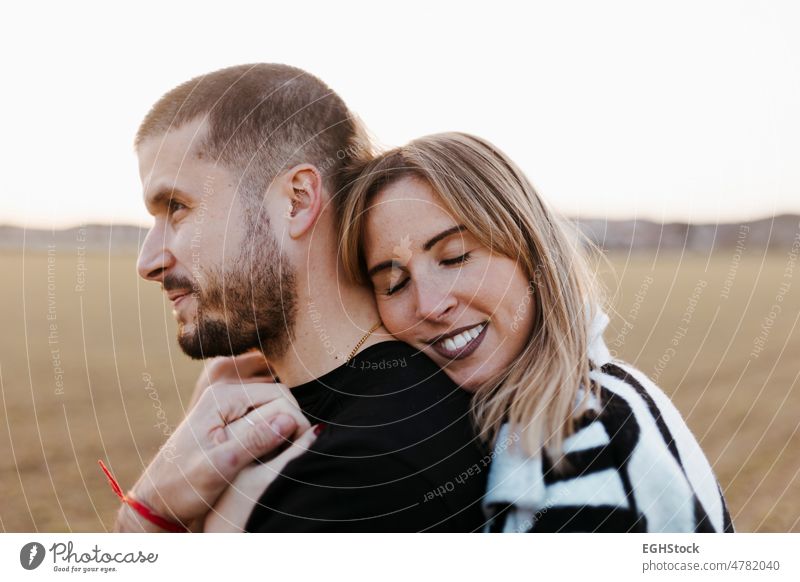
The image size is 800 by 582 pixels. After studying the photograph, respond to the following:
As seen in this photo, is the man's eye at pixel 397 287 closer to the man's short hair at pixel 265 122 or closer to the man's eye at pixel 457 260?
the man's eye at pixel 457 260

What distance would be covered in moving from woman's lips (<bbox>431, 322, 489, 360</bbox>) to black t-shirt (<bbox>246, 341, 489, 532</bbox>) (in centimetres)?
4

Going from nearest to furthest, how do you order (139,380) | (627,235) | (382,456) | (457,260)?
1. (382,456)
2. (457,260)
3. (627,235)
4. (139,380)

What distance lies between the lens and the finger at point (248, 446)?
1.21m

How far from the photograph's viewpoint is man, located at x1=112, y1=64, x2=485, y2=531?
1180 millimetres

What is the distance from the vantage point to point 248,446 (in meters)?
1.21

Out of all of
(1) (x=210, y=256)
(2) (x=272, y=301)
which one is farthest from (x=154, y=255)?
(2) (x=272, y=301)

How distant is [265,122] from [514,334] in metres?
0.55

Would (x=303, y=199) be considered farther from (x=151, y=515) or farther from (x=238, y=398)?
(x=151, y=515)

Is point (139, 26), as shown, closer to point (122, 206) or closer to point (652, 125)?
point (122, 206)

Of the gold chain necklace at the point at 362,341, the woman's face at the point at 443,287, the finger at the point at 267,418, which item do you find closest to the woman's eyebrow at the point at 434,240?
the woman's face at the point at 443,287

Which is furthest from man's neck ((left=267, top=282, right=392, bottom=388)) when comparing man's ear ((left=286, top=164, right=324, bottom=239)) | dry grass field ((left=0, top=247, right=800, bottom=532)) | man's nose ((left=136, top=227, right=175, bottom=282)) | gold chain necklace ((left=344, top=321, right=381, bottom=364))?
dry grass field ((left=0, top=247, right=800, bottom=532))

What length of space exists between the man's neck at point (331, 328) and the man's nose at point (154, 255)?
0.25m

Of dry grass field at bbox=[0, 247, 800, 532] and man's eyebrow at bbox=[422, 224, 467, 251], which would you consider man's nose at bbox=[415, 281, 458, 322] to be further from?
dry grass field at bbox=[0, 247, 800, 532]
